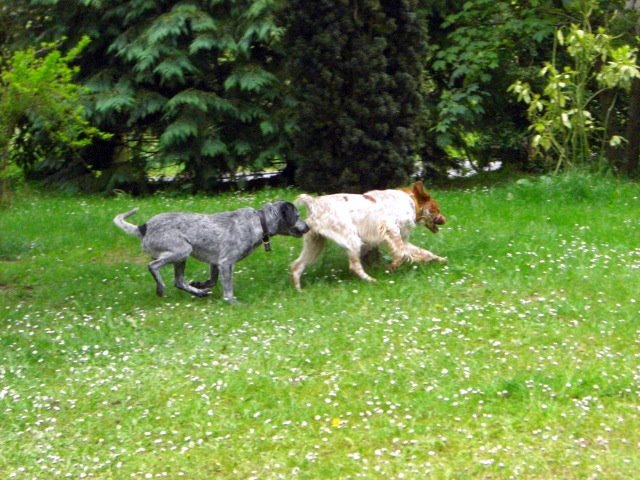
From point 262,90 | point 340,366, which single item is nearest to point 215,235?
point 340,366

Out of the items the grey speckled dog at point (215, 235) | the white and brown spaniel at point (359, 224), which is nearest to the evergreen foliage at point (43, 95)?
the grey speckled dog at point (215, 235)

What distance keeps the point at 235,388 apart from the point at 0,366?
2.04 meters

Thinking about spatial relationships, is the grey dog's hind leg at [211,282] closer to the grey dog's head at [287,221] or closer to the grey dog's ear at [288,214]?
the grey dog's head at [287,221]

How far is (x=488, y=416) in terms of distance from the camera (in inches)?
258

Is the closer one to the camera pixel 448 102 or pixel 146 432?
pixel 146 432

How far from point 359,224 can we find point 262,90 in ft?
23.4

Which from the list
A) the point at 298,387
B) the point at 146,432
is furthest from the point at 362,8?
the point at 146,432

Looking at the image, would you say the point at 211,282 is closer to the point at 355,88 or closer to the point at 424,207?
the point at 424,207

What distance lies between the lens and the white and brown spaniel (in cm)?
951

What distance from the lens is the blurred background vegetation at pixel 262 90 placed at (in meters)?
14.6

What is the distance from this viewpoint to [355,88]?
9.86 m

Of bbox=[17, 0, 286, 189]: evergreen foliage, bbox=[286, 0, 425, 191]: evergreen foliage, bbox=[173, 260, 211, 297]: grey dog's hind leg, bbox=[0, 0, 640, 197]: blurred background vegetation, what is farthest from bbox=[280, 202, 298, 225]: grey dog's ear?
bbox=[17, 0, 286, 189]: evergreen foliage

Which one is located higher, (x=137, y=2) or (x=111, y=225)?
(x=137, y=2)

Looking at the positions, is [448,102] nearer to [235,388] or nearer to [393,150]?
[393,150]
